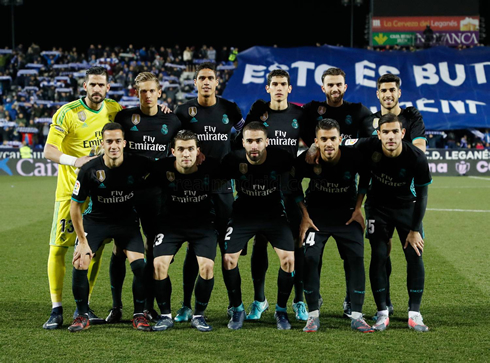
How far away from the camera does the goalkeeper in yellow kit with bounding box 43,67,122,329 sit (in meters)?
5.21

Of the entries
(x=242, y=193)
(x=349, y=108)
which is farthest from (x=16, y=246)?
(x=349, y=108)

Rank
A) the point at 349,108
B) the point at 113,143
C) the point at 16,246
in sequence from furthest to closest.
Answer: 1. the point at 16,246
2. the point at 349,108
3. the point at 113,143

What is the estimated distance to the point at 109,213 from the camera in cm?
509

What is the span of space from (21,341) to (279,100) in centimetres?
300

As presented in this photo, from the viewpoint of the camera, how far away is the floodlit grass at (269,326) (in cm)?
423

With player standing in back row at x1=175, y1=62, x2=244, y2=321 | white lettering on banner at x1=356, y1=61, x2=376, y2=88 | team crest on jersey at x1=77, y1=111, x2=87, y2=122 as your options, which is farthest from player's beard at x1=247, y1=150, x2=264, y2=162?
white lettering on banner at x1=356, y1=61, x2=376, y2=88

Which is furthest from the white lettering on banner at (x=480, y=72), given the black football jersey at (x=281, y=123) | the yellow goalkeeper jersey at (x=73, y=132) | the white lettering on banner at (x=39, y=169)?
the yellow goalkeeper jersey at (x=73, y=132)

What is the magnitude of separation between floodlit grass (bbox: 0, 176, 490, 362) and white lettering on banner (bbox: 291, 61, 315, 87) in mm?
18744

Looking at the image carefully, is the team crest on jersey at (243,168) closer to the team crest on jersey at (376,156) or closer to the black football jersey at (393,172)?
the black football jersey at (393,172)

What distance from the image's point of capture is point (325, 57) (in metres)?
28.2

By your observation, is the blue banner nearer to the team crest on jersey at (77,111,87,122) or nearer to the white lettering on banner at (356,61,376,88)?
the white lettering on banner at (356,61,376,88)

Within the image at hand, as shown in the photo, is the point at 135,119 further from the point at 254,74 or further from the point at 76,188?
the point at 254,74

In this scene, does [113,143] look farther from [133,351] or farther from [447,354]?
[447,354]

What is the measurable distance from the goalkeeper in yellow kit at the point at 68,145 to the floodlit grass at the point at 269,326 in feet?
1.42
